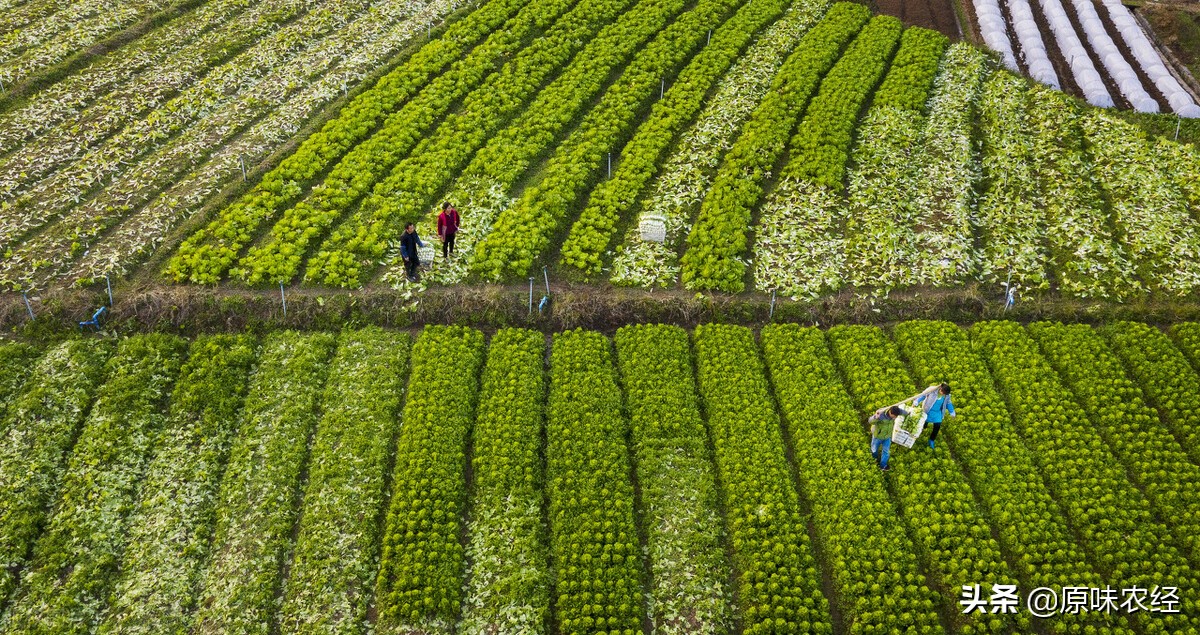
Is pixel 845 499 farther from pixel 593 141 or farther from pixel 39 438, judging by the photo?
pixel 39 438

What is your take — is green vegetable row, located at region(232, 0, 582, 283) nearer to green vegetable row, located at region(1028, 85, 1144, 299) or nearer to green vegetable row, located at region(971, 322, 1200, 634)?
green vegetable row, located at region(971, 322, 1200, 634)

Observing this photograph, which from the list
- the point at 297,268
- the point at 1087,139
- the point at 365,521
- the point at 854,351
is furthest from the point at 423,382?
the point at 1087,139

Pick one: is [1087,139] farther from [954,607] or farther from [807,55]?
[954,607]

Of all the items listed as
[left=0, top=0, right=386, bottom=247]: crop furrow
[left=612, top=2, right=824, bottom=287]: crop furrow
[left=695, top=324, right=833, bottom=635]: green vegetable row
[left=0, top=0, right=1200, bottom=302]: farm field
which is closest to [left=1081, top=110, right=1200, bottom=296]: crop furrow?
[left=0, top=0, right=1200, bottom=302]: farm field

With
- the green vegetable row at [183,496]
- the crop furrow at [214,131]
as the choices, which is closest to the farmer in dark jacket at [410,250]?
the green vegetable row at [183,496]

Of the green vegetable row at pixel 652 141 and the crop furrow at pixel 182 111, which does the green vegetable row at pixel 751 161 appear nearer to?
the green vegetable row at pixel 652 141

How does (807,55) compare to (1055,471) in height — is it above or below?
above

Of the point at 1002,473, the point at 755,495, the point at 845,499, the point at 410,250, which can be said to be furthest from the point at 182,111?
the point at 1002,473
